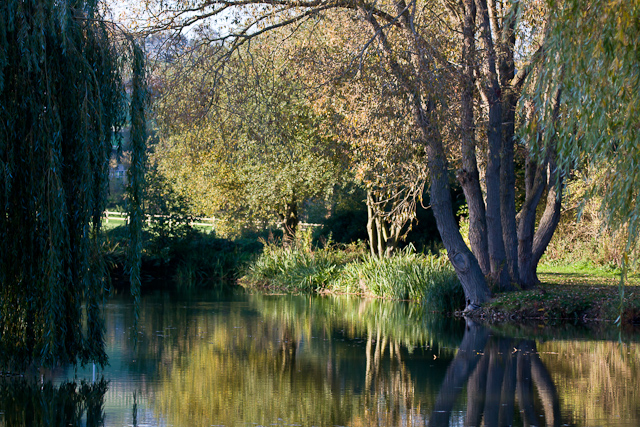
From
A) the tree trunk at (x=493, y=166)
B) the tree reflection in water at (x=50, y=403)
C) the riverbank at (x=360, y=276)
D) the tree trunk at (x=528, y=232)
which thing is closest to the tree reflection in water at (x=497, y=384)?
the riverbank at (x=360, y=276)

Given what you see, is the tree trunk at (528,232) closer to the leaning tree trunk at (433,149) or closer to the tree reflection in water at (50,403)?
the leaning tree trunk at (433,149)

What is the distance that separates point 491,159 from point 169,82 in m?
6.60

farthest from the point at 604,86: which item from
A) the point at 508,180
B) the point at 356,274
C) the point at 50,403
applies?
the point at 356,274

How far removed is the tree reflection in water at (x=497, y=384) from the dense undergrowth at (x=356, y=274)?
14.3ft

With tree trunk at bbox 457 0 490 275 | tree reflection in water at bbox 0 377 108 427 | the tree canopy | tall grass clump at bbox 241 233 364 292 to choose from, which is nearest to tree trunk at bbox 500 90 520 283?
tree trunk at bbox 457 0 490 275

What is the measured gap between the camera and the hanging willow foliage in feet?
23.2

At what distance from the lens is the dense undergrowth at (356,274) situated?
1624 centimetres

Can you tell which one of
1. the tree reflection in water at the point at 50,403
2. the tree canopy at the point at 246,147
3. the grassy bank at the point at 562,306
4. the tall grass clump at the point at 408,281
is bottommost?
the tree reflection in water at the point at 50,403

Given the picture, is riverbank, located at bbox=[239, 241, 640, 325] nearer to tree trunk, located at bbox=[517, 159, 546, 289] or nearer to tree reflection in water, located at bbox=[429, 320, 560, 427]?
tree trunk, located at bbox=[517, 159, 546, 289]

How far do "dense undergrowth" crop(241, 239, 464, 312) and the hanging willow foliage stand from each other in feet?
32.1

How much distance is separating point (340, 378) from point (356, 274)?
11.4 metres

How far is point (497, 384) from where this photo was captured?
28.3 ft

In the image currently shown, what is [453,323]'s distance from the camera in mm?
14133

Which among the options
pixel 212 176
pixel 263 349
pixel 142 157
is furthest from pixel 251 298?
pixel 142 157
